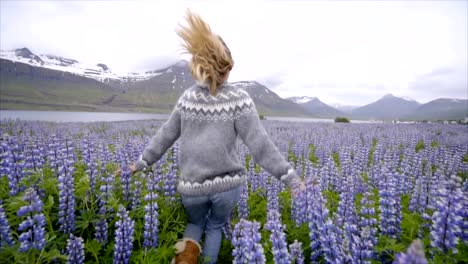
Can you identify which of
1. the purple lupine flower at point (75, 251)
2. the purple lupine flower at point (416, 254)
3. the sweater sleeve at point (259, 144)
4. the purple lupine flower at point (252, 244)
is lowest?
the purple lupine flower at point (75, 251)

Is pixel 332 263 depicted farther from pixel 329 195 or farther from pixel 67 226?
pixel 67 226

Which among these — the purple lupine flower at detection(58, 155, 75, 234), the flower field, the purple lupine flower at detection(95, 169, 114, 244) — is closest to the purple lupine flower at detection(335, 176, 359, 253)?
the flower field

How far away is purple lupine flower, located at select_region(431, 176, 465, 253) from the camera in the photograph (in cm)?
227

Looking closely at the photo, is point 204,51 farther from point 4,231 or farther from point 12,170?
point 12,170

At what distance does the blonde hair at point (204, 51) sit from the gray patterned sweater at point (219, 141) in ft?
0.67

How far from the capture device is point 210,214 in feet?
12.6

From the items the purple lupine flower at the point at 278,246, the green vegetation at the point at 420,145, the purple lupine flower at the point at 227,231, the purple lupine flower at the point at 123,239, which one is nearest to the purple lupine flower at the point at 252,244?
the purple lupine flower at the point at 278,246

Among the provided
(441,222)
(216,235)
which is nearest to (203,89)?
(216,235)

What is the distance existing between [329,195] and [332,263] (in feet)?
7.58

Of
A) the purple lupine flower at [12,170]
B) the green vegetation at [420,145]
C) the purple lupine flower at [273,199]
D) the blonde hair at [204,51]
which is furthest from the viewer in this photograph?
the green vegetation at [420,145]

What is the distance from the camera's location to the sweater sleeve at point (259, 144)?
11.4ft

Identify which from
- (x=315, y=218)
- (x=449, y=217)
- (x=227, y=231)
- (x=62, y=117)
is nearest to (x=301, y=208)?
(x=315, y=218)

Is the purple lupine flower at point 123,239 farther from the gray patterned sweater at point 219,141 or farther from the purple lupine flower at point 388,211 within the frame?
the purple lupine flower at point 388,211

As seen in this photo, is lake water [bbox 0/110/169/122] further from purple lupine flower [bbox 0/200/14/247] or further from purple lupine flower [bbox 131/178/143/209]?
purple lupine flower [bbox 0/200/14/247]
